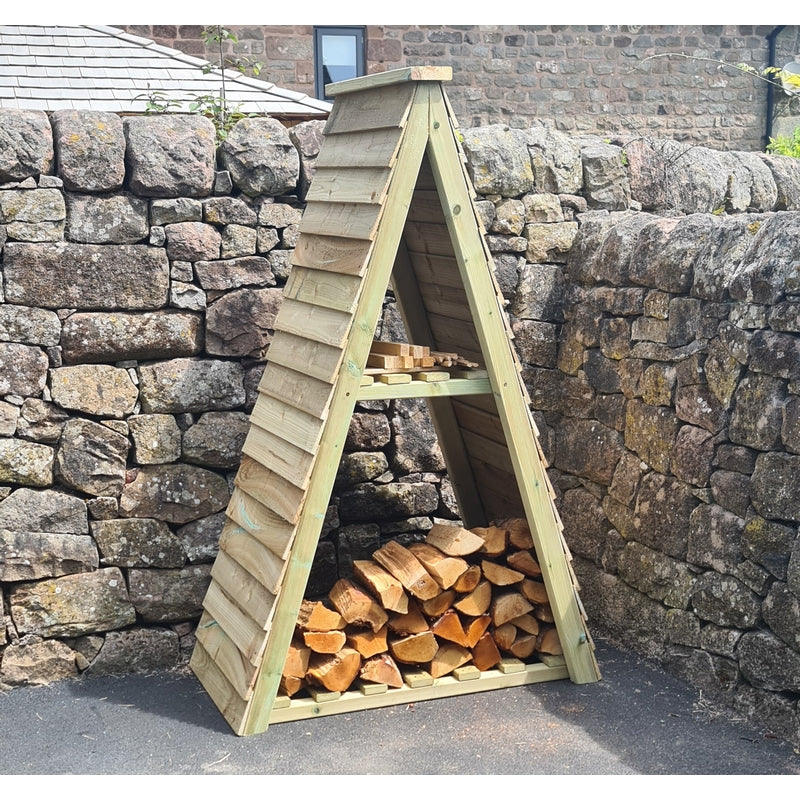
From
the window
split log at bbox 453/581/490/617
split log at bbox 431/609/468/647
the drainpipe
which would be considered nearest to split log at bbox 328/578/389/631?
split log at bbox 431/609/468/647

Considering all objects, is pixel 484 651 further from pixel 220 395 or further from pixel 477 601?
pixel 220 395

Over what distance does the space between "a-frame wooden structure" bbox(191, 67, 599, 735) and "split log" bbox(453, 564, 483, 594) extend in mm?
297

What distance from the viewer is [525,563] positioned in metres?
4.20

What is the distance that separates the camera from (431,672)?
4035mm

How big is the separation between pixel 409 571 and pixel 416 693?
0.48m

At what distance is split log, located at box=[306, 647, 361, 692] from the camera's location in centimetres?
385

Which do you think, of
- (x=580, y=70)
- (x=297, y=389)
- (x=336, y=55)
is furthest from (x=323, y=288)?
(x=580, y=70)

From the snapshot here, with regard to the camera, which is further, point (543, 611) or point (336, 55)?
point (336, 55)

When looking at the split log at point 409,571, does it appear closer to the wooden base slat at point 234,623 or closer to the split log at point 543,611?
the split log at point 543,611

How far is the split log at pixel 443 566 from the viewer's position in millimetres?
4012

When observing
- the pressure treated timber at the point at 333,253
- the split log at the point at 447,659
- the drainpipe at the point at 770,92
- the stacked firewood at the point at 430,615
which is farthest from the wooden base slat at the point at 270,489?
the drainpipe at the point at 770,92

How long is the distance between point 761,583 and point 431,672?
1.33 metres

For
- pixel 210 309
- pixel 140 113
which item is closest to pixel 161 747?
pixel 210 309

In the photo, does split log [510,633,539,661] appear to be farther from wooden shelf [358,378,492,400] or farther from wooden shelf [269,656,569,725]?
wooden shelf [358,378,492,400]
